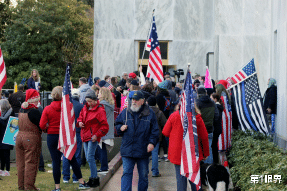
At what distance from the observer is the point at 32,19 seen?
136 ft

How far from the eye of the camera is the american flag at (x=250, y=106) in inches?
446

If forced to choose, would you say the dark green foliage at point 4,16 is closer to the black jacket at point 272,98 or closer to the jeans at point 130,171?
the black jacket at point 272,98

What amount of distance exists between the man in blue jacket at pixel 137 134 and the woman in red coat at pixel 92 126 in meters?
1.22

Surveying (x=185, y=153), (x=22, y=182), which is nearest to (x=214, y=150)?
(x=185, y=153)

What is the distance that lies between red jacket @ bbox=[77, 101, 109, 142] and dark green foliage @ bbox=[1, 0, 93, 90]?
32951 mm

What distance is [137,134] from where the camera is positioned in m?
7.73

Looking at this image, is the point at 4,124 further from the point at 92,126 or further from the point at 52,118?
the point at 92,126

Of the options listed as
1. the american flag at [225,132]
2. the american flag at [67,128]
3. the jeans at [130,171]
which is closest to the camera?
the jeans at [130,171]

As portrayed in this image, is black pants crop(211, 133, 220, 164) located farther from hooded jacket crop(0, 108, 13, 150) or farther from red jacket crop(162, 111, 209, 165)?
hooded jacket crop(0, 108, 13, 150)

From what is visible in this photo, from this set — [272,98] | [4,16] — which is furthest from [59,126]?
[4,16]

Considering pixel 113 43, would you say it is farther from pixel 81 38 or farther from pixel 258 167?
pixel 81 38

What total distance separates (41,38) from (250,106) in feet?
108

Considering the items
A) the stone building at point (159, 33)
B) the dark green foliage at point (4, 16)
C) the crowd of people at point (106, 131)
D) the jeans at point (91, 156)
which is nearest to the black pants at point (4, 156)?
the crowd of people at point (106, 131)

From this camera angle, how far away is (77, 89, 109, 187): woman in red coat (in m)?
9.01
